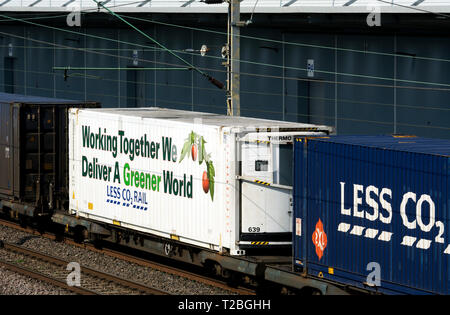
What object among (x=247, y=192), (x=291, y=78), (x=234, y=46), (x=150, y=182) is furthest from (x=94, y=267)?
(x=291, y=78)

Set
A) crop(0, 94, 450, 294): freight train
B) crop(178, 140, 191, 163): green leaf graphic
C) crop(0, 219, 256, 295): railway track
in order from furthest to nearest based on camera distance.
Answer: crop(0, 219, 256, 295): railway track, crop(178, 140, 191, 163): green leaf graphic, crop(0, 94, 450, 294): freight train

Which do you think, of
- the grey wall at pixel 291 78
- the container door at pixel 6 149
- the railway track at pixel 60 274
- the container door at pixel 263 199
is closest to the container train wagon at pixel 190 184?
the container door at pixel 263 199

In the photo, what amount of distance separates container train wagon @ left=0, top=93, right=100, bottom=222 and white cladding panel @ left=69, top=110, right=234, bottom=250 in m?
1.85

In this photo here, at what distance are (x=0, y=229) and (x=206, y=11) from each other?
11710 mm

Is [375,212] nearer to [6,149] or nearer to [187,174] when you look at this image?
[187,174]

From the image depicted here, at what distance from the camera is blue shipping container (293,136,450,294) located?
1423 cm

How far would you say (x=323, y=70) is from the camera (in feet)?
107

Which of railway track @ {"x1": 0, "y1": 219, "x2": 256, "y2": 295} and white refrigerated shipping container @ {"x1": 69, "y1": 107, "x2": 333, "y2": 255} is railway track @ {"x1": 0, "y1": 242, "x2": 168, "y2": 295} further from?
white refrigerated shipping container @ {"x1": 69, "y1": 107, "x2": 333, "y2": 255}

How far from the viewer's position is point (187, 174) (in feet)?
63.3

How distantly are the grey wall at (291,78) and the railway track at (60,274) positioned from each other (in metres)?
9.88

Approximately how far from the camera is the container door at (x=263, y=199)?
17.8 m

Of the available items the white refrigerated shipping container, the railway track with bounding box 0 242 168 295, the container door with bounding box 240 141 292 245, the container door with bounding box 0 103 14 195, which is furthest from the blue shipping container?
the container door with bounding box 0 103 14 195

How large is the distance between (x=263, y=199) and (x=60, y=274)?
6232 mm
